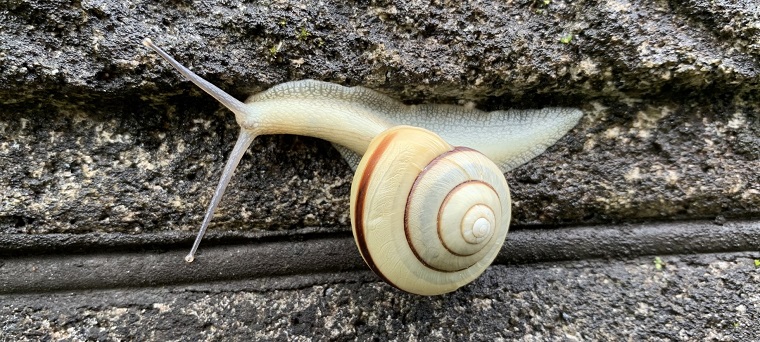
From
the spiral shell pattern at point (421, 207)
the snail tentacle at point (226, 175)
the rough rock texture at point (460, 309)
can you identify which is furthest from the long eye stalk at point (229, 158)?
the spiral shell pattern at point (421, 207)

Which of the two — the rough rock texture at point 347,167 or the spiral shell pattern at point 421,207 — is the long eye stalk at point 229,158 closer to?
the rough rock texture at point 347,167

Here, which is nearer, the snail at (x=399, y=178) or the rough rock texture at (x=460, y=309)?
the snail at (x=399, y=178)

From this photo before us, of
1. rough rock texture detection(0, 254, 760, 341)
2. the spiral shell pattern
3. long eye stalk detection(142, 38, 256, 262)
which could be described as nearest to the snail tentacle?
long eye stalk detection(142, 38, 256, 262)

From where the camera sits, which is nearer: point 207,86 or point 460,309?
point 207,86

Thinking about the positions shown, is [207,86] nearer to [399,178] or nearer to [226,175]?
[226,175]

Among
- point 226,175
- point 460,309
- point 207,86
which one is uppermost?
point 207,86

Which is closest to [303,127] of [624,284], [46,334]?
[46,334]

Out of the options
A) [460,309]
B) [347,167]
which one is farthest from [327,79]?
[460,309]
